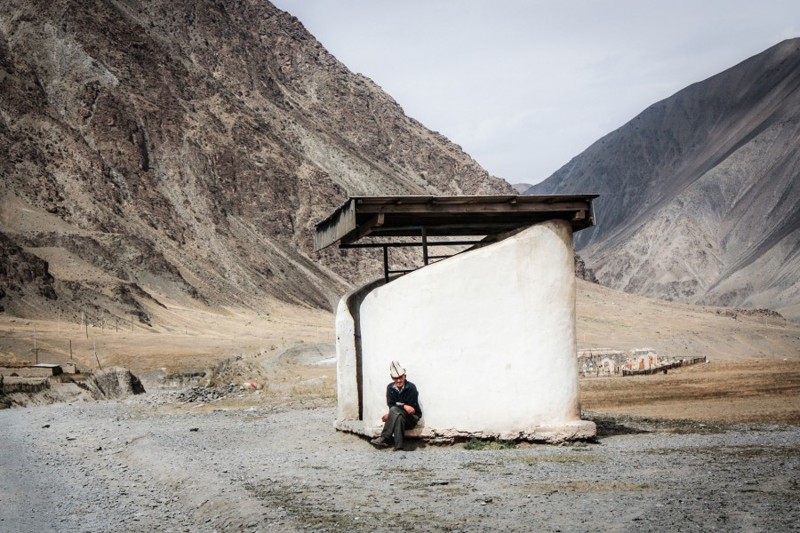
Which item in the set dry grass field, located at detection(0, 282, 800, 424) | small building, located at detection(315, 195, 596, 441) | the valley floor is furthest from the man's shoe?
dry grass field, located at detection(0, 282, 800, 424)

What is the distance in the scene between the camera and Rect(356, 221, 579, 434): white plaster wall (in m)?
12.8

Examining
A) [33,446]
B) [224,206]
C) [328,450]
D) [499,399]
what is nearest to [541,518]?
[499,399]

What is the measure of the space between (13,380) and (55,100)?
56192 mm

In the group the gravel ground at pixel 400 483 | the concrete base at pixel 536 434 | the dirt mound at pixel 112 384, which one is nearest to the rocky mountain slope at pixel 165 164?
the dirt mound at pixel 112 384

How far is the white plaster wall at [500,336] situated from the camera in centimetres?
1282

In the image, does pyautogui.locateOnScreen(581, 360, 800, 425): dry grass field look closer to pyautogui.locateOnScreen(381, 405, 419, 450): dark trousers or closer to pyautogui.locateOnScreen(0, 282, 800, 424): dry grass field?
pyautogui.locateOnScreen(0, 282, 800, 424): dry grass field

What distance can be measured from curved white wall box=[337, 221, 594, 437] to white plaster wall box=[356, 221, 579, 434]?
1 cm

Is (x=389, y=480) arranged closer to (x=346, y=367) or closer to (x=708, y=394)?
(x=346, y=367)

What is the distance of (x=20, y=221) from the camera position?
6456cm

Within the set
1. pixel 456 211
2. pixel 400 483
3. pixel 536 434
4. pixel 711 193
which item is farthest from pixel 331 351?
pixel 711 193

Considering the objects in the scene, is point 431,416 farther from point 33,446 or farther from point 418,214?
point 33,446

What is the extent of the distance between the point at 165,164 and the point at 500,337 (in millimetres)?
72200

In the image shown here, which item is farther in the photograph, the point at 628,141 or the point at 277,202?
the point at 628,141

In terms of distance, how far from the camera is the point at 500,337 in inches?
506
